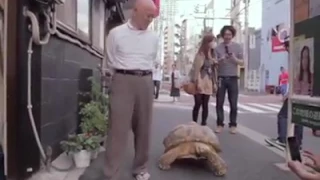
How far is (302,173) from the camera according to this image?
2398 millimetres

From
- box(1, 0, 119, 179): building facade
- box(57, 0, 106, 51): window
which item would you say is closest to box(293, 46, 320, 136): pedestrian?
box(1, 0, 119, 179): building facade

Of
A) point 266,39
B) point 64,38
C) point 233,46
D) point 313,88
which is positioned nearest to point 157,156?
point 64,38

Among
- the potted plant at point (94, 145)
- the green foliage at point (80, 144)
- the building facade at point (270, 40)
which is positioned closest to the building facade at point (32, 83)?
the green foliage at point (80, 144)

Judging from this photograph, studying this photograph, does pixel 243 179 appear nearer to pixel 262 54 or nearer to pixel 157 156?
pixel 157 156

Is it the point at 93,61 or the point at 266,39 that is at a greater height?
the point at 266,39

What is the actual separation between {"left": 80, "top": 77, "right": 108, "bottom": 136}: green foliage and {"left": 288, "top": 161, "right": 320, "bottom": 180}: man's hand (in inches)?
200

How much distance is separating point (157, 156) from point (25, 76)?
281cm

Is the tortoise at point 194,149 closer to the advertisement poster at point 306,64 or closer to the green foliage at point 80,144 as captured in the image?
the green foliage at point 80,144

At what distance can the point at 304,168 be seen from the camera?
246 cm

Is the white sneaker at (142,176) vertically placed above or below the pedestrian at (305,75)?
below

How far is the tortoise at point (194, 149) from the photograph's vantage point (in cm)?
658

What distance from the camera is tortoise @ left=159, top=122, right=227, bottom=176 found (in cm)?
658

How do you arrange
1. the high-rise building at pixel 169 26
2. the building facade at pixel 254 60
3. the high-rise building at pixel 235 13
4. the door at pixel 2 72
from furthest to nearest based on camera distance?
the high-rise building at pixel 169 26 < the high-rise building at pixel 235 13 < the building facade at pixel 254 60 < the door at pixel 2 72

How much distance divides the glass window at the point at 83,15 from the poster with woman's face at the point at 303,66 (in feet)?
12.1
